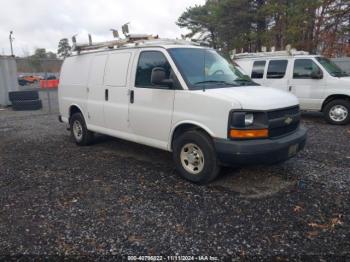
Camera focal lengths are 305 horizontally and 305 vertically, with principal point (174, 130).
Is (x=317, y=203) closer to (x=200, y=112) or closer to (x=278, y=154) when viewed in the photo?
(x=278, y=154)

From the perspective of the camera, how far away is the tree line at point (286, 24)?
20156 mm

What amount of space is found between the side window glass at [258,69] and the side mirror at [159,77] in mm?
6465

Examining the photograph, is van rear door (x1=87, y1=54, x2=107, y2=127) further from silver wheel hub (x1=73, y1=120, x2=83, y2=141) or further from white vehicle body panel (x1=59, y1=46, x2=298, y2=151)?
silver wheel hub (x1=73, y1=120, x2=83, y2=141)

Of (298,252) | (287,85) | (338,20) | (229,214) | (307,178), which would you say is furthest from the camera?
(338,20)

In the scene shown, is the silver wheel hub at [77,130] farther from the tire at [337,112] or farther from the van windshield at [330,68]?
the van windshield at [330,68]

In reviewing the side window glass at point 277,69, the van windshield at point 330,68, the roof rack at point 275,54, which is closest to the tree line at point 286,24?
the roof rack at point 275,54

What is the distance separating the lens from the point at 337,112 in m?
8.74

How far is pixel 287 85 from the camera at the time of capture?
31.2 ft

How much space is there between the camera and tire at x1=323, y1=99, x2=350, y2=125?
8602mm

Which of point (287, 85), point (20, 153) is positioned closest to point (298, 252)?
point (20, 153)

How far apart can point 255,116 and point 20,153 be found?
497 centimetres

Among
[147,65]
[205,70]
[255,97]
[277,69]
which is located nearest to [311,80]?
[277,69]

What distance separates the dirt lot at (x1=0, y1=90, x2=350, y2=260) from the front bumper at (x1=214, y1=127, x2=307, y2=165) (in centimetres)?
49

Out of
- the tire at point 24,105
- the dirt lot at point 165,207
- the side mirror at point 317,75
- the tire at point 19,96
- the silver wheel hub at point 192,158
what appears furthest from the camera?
the tire at point 19,96
